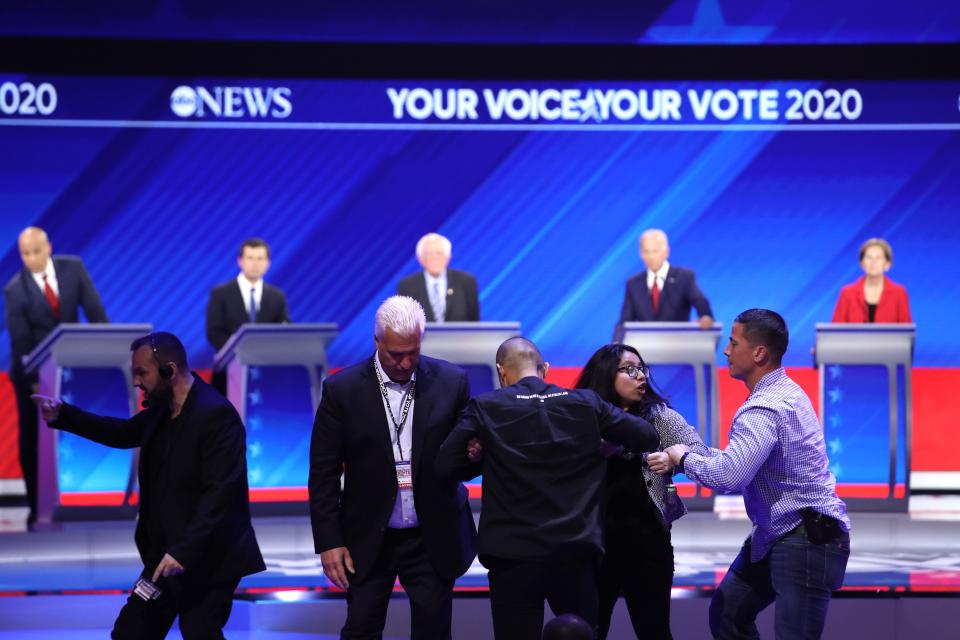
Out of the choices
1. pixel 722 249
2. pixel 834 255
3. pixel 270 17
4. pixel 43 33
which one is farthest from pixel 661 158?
pixel 43 33

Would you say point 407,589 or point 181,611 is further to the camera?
point 181,611

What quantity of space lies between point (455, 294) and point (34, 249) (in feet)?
9.09

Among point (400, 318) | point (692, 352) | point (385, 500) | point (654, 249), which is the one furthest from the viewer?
point (654, 249)

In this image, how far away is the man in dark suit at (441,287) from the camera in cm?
824

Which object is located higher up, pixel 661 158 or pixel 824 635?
pixel 661 158

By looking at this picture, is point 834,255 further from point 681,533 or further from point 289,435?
point 289,435

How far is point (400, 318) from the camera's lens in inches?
150

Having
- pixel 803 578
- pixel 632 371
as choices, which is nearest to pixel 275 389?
pixel 632 371

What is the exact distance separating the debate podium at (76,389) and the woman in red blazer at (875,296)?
4.51m

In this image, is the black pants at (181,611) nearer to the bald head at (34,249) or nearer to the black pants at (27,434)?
the black pants at (27,434)

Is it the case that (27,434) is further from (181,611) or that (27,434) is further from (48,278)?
(181,611)

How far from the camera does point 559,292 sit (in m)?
9.91

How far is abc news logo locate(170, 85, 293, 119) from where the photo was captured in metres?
9.50

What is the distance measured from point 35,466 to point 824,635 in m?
5.38
